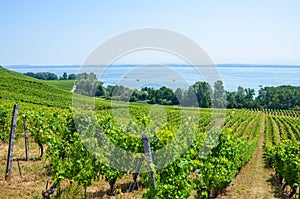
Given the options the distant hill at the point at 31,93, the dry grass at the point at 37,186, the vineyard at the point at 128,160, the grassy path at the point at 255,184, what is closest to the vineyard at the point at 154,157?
the vineyard at the point at 128,160

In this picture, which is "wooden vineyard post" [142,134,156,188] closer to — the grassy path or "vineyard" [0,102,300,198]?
"vineyard" [0,102,300,198]

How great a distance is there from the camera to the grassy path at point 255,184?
12328 millimetres

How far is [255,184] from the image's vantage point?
1490cm

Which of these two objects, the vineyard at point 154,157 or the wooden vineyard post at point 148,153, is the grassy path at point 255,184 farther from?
the wooden vineyard post at point 148,153

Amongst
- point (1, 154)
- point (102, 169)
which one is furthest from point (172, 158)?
point (1, 154)

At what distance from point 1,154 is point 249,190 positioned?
1185cm

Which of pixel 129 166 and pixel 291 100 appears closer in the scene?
pixel 129 166

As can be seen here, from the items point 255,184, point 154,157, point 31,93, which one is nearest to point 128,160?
point 154,157

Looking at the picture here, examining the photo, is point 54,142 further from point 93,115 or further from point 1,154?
point 1,154

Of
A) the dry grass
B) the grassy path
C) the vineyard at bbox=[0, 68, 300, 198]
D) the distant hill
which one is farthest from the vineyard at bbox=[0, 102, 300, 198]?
the distant hill

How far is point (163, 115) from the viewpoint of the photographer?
Result: 889cm

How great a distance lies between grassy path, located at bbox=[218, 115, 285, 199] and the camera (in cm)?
1233

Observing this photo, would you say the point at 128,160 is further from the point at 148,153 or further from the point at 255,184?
the point at 255,184

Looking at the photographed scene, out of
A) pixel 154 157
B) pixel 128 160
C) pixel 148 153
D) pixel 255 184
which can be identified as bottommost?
pixel 255 184
